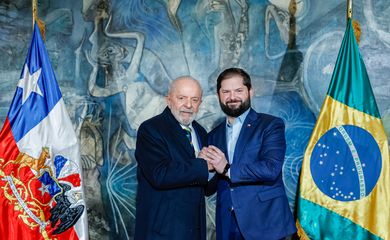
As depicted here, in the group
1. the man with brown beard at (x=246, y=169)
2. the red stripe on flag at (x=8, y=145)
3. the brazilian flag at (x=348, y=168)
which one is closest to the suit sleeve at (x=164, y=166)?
the man with brown beard at (x=246, y=169)

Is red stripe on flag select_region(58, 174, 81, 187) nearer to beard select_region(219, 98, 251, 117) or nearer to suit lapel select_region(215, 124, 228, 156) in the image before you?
suit lapel select_region(215, 124, 228, 156)

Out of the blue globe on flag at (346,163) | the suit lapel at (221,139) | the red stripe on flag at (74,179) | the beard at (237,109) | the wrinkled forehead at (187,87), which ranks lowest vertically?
Answer: the red stripe on flag at (74,179)

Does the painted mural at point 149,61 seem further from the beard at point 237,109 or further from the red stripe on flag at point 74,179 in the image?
the beard at point 237,109

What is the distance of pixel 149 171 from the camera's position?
2885 mm

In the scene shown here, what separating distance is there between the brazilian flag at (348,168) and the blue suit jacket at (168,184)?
2.86 feet

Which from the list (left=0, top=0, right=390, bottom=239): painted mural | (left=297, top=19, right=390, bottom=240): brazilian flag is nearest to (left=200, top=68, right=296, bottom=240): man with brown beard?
(left=297, top=19, right=390, bottom=240): brazilian flag

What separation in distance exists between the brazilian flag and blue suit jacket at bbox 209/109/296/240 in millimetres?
476

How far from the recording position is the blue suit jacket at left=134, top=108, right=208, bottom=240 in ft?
9.24

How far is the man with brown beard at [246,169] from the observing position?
9.23 ft

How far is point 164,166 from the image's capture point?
2830 mm

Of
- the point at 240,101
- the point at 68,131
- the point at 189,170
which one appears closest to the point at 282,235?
the point at 189,170

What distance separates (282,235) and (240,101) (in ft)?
2.95

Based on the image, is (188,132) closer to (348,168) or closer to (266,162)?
(266,162)

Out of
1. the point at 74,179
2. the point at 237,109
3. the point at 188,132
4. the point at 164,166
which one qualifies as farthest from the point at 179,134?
the point at 74,179
